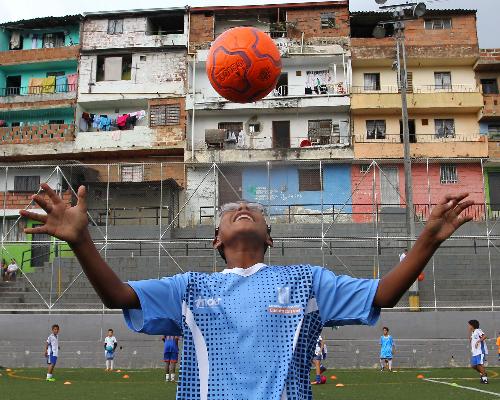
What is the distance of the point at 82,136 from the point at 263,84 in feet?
87.1

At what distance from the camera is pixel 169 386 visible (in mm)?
14562

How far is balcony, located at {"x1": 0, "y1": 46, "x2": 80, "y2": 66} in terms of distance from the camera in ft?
117

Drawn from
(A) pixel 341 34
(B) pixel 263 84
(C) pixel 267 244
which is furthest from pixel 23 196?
(C) pixel 267 244

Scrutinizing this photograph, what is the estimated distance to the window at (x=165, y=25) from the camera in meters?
36.0

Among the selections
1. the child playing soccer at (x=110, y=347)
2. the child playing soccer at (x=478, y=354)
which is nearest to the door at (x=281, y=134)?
the child playing soccer at (x=110, y=347)

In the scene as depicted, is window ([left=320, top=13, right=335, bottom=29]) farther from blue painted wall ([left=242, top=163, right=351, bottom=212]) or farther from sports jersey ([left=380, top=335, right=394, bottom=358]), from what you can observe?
sports jersey ([left=380, top=335, right=394, bottom=358])

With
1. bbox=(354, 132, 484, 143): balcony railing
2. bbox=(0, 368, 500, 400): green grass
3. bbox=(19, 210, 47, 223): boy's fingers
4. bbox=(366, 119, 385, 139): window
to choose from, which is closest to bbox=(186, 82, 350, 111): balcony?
bbox=(366, 119, 385, 139): window

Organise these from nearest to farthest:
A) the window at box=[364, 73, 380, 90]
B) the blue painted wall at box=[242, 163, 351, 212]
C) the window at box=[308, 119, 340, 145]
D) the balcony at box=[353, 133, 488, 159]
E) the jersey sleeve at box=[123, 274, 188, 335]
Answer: the jersey sleeve at box=[123, 274, 188, 335] < the blue painted wall at box=[242, 163, 351, 212] < the balcony at box=[353, 133, 488, 159] < the window at box=[308, 119, 340, 145] < the window at box=[364, 73, 380, 90]

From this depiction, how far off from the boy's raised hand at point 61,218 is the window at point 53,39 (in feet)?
125

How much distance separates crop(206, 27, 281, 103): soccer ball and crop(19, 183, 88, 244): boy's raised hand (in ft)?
19.8

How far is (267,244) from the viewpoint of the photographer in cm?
294

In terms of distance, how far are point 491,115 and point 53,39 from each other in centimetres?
2597

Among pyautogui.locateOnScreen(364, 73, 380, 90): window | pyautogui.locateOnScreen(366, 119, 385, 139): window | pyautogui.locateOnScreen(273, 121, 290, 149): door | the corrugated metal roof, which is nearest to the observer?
pyautogui.locateOnScreen(273, 121, 290, 149): door

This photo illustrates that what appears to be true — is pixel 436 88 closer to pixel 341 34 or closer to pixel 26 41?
pixel 341 34
